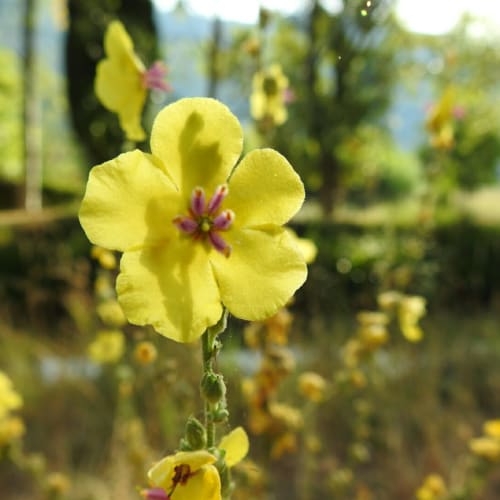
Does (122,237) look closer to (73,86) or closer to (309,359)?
(309,359)

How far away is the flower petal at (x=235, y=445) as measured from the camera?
1.61ft

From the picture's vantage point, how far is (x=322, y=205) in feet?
19.7

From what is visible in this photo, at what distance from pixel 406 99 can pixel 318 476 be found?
7111 millimetres

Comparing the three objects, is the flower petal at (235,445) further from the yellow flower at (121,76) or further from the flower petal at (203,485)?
the yellow flower at (121,76)

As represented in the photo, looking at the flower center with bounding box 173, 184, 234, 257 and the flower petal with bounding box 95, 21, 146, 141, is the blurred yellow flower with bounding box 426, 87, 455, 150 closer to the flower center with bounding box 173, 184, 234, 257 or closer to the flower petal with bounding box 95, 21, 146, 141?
the flower petal with bounding box 95, 21, 146, 141

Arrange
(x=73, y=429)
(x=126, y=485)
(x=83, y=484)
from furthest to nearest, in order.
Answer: (x=73, y=429), (x=83, y=484), (x=126, y=485)

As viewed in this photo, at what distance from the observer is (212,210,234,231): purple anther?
47cm

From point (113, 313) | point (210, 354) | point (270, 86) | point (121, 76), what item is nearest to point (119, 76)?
point (121, 76)

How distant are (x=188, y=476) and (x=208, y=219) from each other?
17 cm

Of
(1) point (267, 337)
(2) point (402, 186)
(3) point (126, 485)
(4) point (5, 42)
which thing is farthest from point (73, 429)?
→ (2) point (402, 186)

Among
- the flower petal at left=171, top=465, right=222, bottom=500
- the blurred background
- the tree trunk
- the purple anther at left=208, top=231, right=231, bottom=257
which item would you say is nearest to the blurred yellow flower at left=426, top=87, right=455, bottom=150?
the blurred background

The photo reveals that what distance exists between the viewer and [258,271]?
0.46 metres

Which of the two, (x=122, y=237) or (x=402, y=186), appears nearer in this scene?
(x=122, y=237)

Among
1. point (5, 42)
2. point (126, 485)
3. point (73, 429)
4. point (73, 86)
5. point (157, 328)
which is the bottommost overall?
point (73, 429)
